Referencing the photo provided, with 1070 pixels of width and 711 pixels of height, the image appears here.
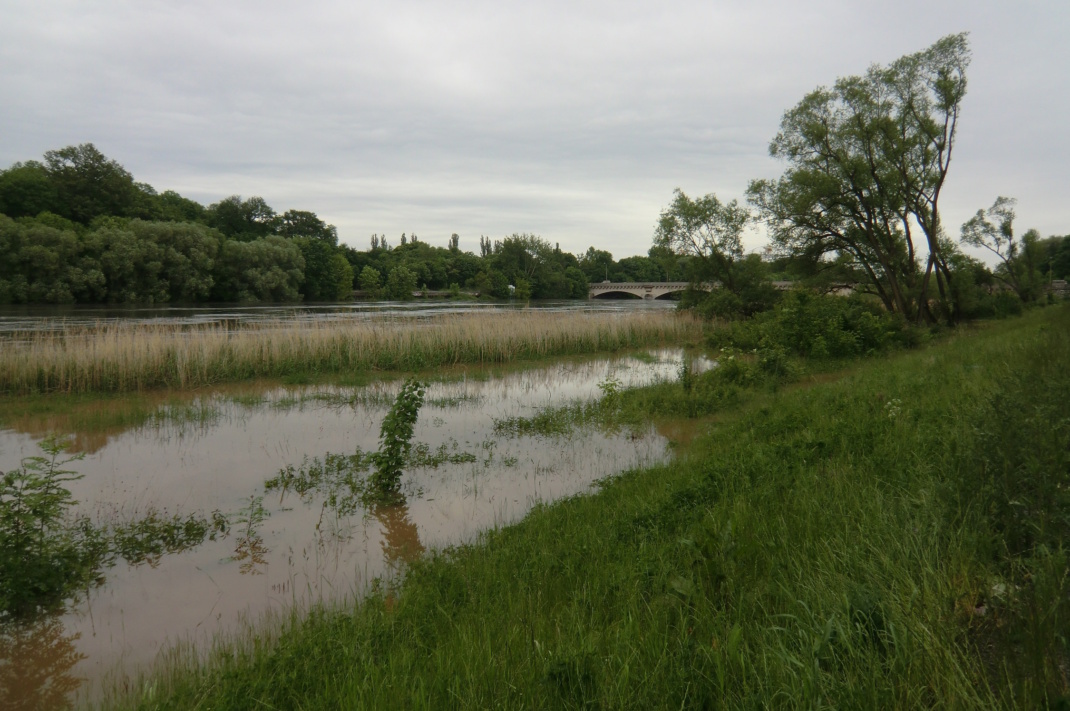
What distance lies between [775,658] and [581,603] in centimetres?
157

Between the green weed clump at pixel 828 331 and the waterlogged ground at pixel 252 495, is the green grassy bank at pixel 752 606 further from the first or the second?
the green weed clump at pixel 828 331

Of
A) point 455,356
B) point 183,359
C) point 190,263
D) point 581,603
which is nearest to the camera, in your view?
point 581,603

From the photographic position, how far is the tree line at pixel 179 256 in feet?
137

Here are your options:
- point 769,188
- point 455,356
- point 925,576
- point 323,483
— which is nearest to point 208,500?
point 323,483

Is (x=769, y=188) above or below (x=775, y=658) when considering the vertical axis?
above

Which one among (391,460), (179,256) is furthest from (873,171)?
(179,256)

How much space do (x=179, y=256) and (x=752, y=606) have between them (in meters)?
57.5

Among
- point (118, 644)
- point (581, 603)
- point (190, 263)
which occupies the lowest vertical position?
point (118, 644)

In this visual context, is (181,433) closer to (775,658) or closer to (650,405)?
(650,405)

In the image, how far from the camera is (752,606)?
3.13 metres

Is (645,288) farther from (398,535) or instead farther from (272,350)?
(398,535)

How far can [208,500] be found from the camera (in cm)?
714

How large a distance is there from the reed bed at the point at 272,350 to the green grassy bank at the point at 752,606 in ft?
43.3

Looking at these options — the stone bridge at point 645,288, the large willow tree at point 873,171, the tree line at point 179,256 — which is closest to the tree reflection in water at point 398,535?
the large willow tree at point 873,171
